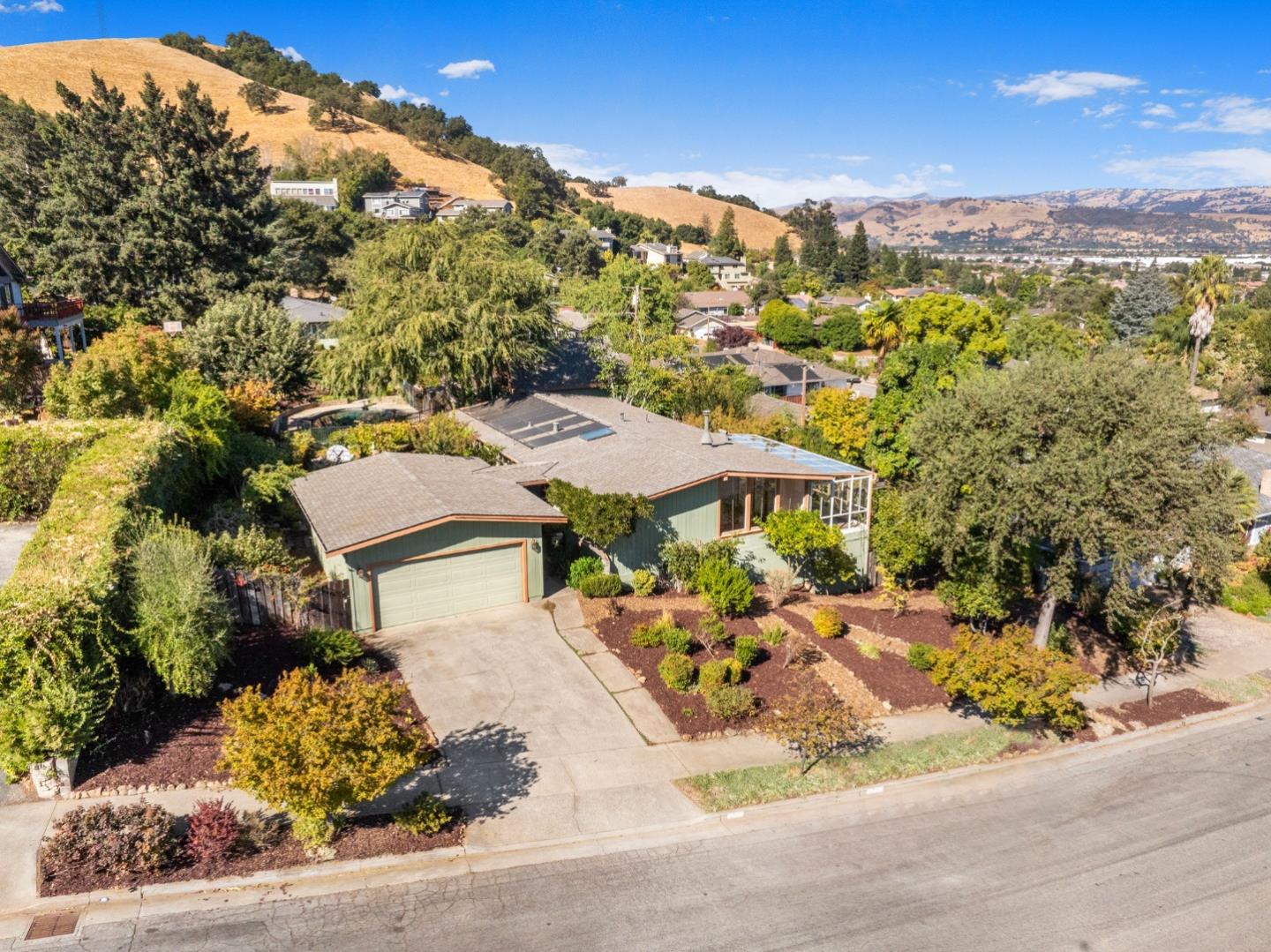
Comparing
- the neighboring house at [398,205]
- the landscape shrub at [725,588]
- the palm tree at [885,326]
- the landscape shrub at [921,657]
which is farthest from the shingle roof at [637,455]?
the neighboring house at [398,205]

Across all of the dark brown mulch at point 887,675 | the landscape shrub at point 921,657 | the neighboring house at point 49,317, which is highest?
the neighboring house at point 49,317

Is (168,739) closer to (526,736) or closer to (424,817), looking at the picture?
(424,817)

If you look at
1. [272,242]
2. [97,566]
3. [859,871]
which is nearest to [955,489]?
[859,871]

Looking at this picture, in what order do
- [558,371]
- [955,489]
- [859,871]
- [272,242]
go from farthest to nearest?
[272,242] → [558,371] → [955,489] → [859,871]

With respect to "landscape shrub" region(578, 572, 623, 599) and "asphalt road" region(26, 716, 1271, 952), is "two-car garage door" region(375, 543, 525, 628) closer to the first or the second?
"landscape shrub" region(578, 572, 623, 599)

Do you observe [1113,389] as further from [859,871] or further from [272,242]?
[272,242]

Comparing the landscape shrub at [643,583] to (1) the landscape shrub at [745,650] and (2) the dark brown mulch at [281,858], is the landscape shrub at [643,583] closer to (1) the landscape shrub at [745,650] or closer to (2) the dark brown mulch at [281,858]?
(1) the landscape shrub at [745,650]
